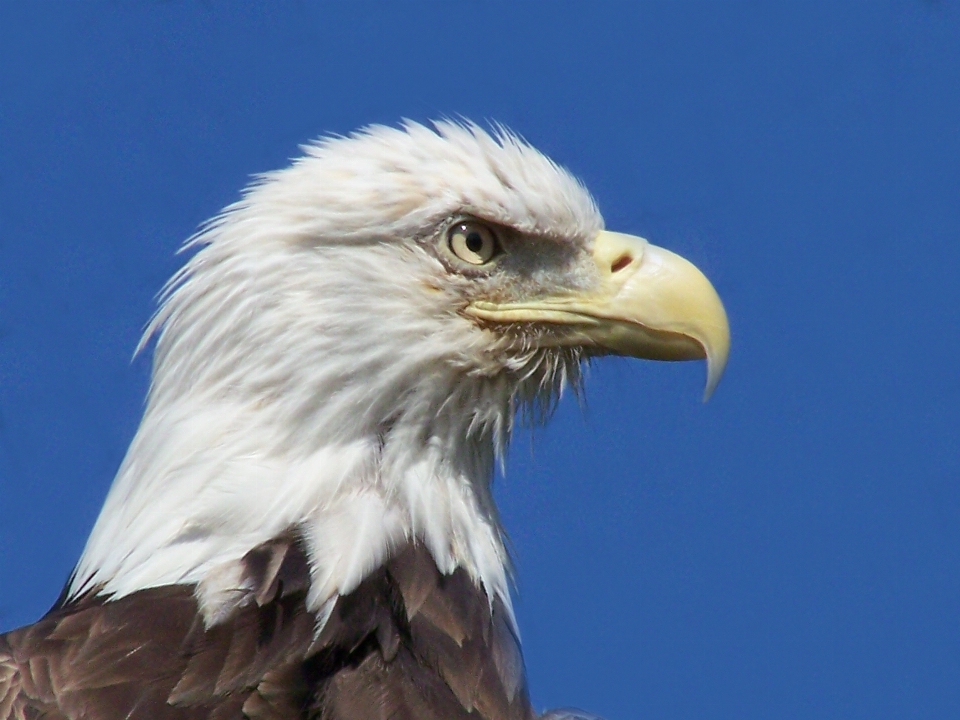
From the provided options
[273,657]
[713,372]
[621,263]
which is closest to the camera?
[273,657]

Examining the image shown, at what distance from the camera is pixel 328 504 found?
416 cm

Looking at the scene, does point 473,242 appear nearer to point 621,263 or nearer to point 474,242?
point 474,242

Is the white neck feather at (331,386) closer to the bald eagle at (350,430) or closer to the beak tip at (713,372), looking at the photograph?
the bald eagle at (350,430)

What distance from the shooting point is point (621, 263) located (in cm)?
457

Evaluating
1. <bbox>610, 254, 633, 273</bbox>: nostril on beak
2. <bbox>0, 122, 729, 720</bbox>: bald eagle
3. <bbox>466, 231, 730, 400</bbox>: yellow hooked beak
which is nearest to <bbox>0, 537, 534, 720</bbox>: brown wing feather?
<bbox>0, 122, 729, 720</bbox>: bald eagle

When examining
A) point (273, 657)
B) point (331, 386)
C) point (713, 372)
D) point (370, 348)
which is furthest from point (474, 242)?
point (273, 657)

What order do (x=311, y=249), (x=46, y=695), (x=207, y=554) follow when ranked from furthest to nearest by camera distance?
(x=311, y=249) < (x=207, y=554) < (x=46, y=695)

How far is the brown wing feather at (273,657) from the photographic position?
3760mm

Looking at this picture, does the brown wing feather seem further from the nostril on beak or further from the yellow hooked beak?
the nostril on beak

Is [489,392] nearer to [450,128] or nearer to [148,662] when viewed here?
[450,128]

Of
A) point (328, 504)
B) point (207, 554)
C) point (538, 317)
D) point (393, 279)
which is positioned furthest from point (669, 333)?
point (207, 554)

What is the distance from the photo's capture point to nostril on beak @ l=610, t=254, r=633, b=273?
4.56m

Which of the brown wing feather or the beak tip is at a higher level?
the beak tip

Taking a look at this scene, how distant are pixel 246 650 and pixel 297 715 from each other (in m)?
0.22
